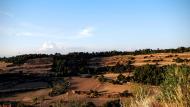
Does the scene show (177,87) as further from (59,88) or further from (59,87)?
(59,87)

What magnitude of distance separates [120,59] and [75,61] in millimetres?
5942

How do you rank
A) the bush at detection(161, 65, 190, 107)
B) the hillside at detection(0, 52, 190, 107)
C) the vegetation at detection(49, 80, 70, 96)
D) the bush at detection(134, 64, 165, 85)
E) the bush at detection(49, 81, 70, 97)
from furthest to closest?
the bush at detection(134, 64, 165, 85) → the vegetation at detection(49, 80, 70, 96) → the bush at detection(49, 81, 70, 97) → the hillside at detection(0, 52, 190, 107) → the bush at detection(161, 65, 190, 107)

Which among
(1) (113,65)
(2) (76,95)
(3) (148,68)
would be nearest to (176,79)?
(2) (76,95)

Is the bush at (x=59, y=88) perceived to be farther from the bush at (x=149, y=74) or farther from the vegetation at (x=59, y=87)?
the bush at (x=149, y=74)

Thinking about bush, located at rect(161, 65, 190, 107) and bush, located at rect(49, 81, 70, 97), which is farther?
bush, located at rect(49, 81, 70, 97)

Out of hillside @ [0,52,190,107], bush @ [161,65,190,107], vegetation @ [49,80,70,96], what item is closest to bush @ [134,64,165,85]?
hillside @ [0,52,190,107]

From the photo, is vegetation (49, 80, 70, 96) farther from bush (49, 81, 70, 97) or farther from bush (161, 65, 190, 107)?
bush (161, 65, 190, 107)

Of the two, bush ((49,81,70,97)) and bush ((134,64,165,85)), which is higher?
bush ((134,64,165,85))

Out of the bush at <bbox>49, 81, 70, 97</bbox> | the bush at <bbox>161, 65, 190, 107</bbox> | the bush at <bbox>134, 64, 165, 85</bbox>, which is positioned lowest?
the bush at <bbox>49, 81, 70, 97</bbox>

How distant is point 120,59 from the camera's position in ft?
198

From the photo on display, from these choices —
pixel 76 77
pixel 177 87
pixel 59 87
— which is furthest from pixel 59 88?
pixel 177 87

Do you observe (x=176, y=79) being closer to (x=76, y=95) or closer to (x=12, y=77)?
(x=76, y=95)

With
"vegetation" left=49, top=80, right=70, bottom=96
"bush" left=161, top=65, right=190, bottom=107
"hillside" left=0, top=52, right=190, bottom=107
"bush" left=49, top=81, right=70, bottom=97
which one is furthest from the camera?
"vegetation" left=49, top=80, right=70, bottom=96

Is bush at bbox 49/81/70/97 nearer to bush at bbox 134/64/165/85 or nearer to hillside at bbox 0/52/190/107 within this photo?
hillside at bbox 0/52/190/107
